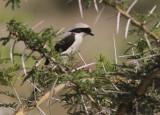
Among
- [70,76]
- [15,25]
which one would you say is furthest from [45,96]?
[15,25]

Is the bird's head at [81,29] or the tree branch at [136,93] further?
the bird's head at [81,29]

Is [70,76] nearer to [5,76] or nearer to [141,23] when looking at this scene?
[141,23]

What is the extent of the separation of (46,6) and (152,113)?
15.0 metres

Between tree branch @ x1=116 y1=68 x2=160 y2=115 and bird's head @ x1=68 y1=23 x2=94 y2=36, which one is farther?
bird's head @ x1=68 y1=23 x2=94 y2=36

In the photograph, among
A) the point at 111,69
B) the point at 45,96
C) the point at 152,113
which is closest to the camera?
the point at 152,113

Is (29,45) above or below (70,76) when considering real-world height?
above

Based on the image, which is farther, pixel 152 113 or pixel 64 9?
pixel 64 9

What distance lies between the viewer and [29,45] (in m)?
1.09

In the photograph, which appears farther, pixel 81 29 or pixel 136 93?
pixel 81 29

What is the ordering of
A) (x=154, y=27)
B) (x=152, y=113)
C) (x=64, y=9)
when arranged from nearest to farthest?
1. (x=152, y=113)
2. (x=154, y=27)
3. (x=64, y=9)

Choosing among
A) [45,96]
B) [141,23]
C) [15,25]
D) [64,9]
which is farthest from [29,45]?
[64,9]

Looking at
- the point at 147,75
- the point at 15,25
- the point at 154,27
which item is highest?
the point at 15,25

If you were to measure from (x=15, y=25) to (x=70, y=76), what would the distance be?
253 millimetres

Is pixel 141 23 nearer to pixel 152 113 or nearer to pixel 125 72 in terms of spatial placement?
pixel 125 72
